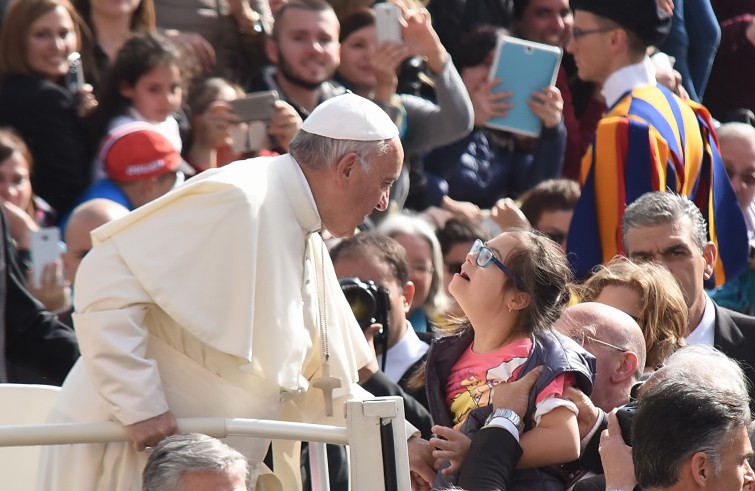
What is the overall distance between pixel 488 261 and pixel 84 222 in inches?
90.5

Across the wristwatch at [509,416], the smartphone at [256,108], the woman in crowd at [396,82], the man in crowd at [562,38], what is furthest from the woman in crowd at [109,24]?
the wristwatch at [509,416]

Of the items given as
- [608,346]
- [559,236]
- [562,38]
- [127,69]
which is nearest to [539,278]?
[608,346]

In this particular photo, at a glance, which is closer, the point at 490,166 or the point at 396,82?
the point at 396,82

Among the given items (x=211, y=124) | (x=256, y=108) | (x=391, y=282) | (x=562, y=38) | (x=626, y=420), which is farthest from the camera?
(x=562, y=38)

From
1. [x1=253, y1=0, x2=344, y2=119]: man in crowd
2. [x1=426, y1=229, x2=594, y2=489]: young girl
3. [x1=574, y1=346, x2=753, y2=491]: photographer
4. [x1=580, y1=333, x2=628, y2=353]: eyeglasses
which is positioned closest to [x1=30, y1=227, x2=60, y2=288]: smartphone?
[x1=253, y1=0, x2=344, y2=119]: man in crowd

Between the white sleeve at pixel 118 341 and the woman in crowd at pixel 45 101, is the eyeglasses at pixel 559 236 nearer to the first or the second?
the woman in crowd at pixel 45 101

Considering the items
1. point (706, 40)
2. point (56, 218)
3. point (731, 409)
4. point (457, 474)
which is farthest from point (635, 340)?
point (706, 40)

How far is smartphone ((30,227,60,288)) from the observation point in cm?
606

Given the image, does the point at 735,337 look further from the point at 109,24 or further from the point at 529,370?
the point at 109,24

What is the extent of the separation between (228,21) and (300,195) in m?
3.97

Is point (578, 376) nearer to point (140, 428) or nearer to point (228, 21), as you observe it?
point (140, 428)

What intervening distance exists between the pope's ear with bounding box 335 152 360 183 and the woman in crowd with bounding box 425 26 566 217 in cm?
346

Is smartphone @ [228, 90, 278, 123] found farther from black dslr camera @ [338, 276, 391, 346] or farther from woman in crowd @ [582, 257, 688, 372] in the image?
woman in crowd @ [582, 257, 688, 372]

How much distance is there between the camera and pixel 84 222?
6102 millimetres
